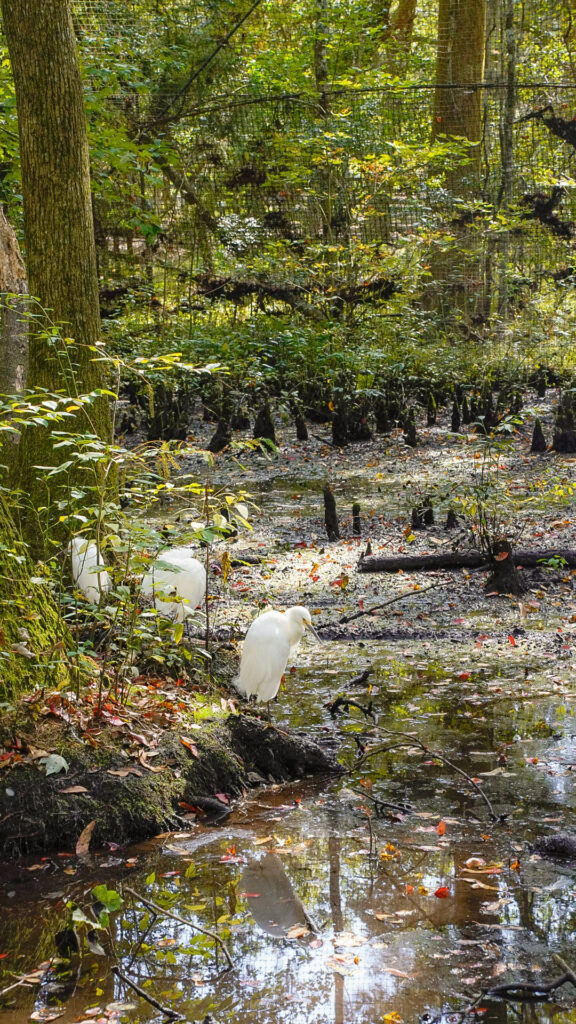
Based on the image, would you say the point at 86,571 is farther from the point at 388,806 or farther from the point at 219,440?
the point at 219,440

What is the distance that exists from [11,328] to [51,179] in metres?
0.84

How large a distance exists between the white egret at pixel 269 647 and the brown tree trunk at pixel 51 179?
145 cm

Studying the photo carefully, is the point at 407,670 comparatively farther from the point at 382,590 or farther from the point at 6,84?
the point at 6,84

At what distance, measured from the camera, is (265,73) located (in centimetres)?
1219

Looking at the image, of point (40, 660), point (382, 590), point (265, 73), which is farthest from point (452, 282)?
point (40, 660)

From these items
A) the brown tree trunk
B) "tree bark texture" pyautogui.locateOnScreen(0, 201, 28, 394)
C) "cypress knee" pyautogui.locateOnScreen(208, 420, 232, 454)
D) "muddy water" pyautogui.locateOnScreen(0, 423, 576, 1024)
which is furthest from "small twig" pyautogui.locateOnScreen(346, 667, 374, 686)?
"cypress knee" pyautogui.locateOnScreen(208, 420, 232, 454)

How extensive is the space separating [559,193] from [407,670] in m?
8.60

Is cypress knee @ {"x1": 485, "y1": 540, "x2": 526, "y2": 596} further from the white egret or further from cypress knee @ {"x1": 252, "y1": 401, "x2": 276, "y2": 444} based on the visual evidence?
cypress knee @ {"x1": 252, "y1": 401, "x2": 276, "y2": 444}

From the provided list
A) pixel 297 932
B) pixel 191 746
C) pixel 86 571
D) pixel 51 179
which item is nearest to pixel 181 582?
pixel 86 571

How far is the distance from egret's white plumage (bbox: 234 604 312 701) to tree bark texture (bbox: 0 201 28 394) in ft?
7.08

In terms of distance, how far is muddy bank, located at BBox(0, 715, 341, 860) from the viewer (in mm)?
2783

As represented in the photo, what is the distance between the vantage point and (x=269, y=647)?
10.9 ft

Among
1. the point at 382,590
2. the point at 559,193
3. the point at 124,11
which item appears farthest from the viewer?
the point at 559,193

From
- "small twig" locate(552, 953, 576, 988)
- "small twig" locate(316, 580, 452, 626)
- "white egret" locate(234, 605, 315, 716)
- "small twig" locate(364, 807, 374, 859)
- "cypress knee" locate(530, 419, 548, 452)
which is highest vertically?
"cypress knee" locate(530, 419, 548, 452)
